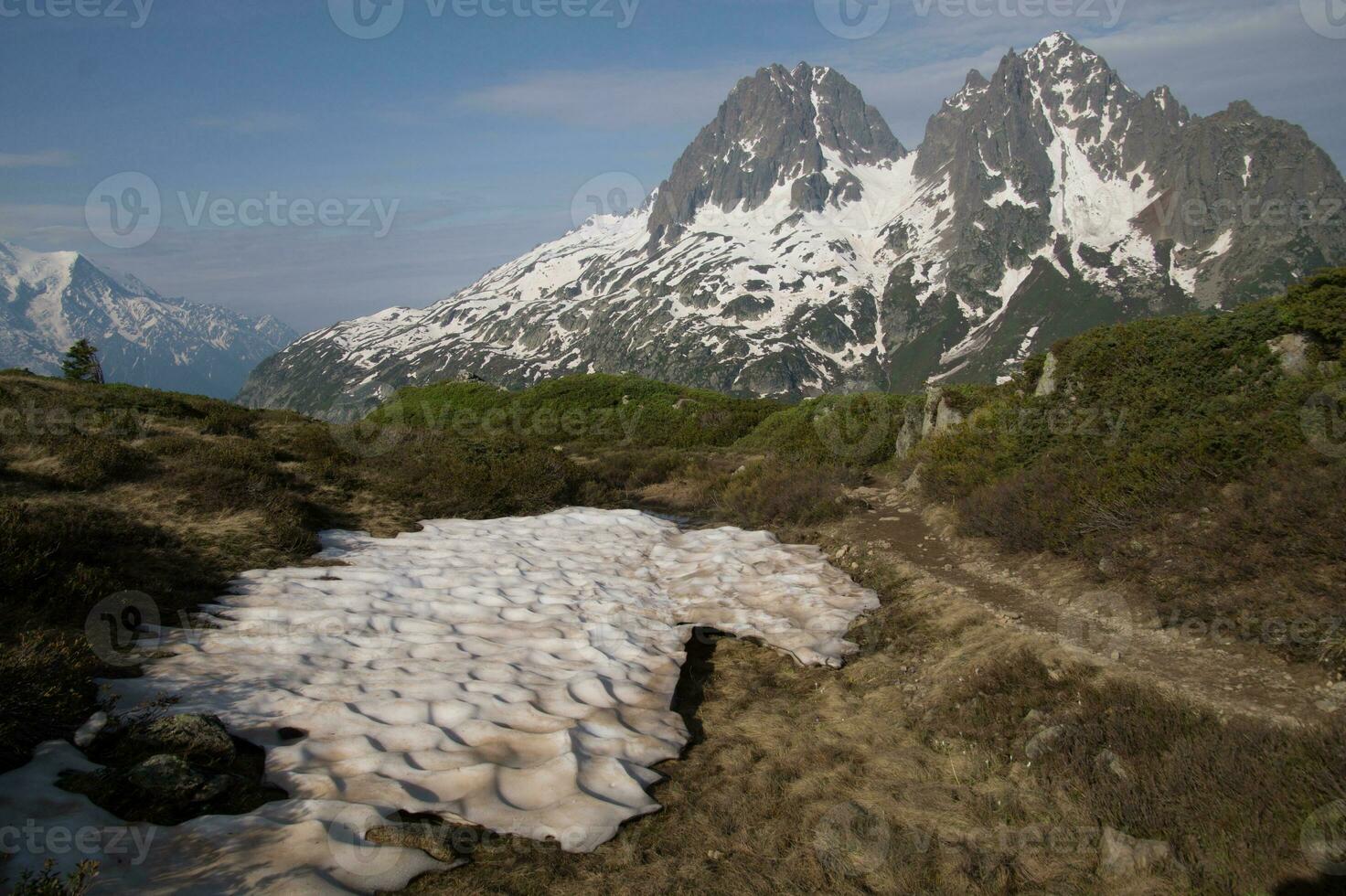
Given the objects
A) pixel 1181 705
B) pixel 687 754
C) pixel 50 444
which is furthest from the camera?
pixel 50 444

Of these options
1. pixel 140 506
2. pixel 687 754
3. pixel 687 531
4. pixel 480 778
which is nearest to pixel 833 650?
pixel 687 754

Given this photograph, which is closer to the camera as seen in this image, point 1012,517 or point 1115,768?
point 1115,768

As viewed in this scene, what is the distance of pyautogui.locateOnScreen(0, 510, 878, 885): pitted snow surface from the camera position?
6324 millimetres

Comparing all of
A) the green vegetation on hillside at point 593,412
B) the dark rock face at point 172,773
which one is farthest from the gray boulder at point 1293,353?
the green vegetation on hillside at point 593,412

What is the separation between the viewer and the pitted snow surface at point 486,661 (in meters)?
6.32

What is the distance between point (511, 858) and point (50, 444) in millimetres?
12666

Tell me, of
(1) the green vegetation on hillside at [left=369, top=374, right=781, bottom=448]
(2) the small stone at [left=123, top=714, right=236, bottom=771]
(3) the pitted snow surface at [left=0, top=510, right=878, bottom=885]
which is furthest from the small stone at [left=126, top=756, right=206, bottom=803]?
(1) the green vegetation on hillside at [left=369, top=374, right=781, bottom=448]

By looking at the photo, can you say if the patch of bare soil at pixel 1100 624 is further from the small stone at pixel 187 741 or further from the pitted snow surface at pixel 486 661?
the small stone at pixel 187 741

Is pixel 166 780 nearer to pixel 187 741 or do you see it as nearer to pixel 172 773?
pixel 172 773

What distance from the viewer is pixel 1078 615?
30.1 ft

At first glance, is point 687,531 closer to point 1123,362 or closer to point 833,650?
point 833,650

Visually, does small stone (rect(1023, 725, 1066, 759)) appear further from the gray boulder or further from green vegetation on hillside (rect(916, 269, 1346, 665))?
the gray boulder

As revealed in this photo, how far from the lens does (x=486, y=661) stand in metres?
8.77

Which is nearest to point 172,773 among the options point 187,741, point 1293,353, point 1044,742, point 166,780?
point 166,780
